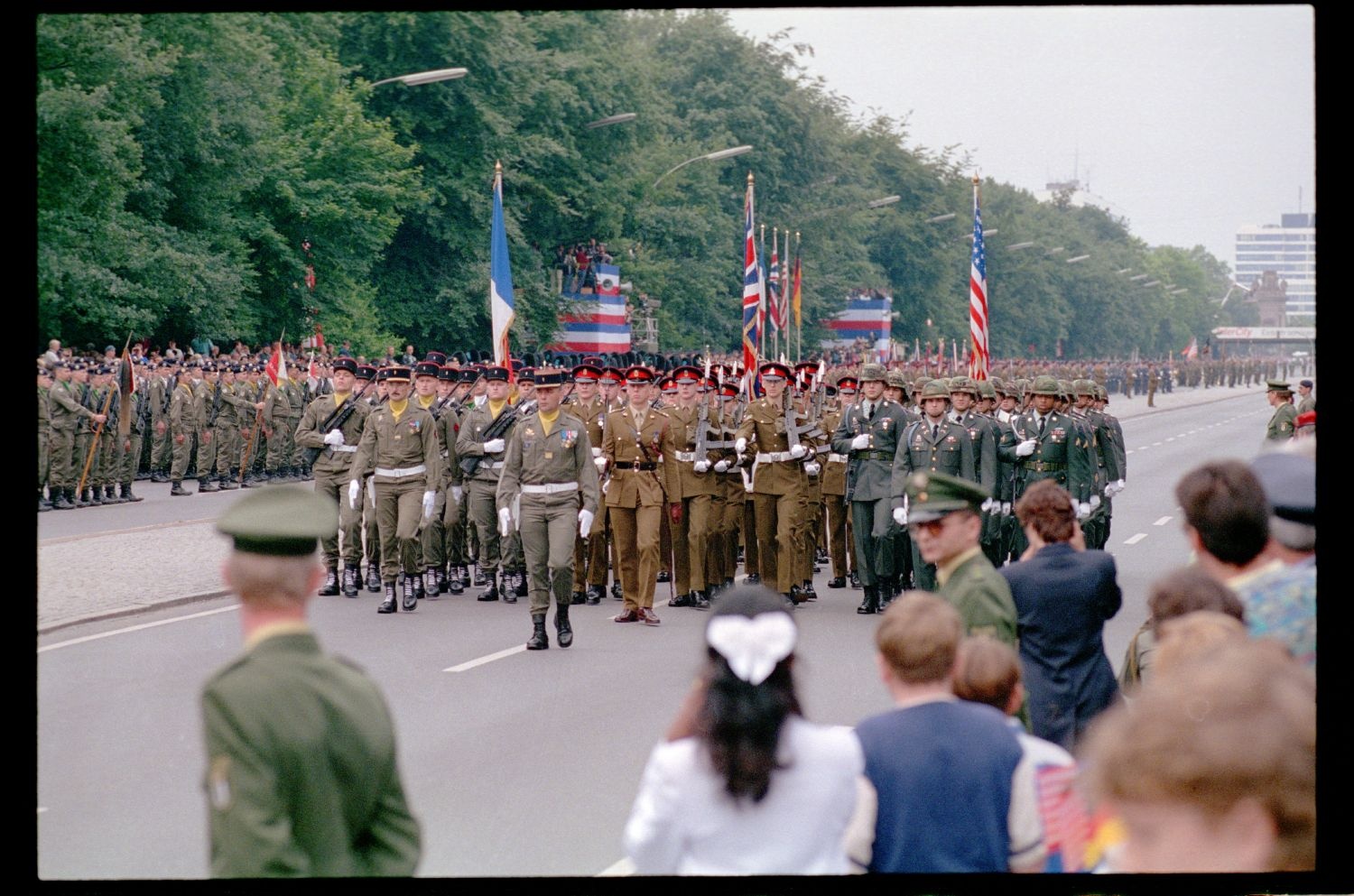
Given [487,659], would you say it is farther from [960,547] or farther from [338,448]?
[960,547]

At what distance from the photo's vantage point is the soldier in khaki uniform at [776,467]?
51.8 ft

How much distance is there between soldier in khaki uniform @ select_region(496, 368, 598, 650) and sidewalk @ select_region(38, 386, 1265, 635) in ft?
7.79

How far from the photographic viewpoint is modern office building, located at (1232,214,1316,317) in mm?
7039

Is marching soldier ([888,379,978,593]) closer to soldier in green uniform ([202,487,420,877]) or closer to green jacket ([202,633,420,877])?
soldier in green uniform ([202,487,420,877])

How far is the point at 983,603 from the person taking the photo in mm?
6094

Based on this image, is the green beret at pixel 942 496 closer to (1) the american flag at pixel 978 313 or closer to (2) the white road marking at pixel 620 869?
(2) the white road marking at pixel 620 869

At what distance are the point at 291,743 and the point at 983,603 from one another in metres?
3.02

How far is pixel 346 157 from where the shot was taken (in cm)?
2217

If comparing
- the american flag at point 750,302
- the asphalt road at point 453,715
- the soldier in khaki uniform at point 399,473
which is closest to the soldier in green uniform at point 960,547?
the asphalt road at point 453,715

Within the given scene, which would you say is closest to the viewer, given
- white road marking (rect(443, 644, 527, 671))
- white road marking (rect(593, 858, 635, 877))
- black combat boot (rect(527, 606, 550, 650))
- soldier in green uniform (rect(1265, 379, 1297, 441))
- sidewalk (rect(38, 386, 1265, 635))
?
white road marking (rect(593, 858, 635, 877))

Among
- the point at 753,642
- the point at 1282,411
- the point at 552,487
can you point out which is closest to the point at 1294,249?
the point at 753,642

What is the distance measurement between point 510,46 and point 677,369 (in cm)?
1222

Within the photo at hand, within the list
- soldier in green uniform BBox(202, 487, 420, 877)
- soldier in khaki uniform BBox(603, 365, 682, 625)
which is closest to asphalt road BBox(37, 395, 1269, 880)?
soldier in khaki uniform BBox(603, 365, 682, 625)
